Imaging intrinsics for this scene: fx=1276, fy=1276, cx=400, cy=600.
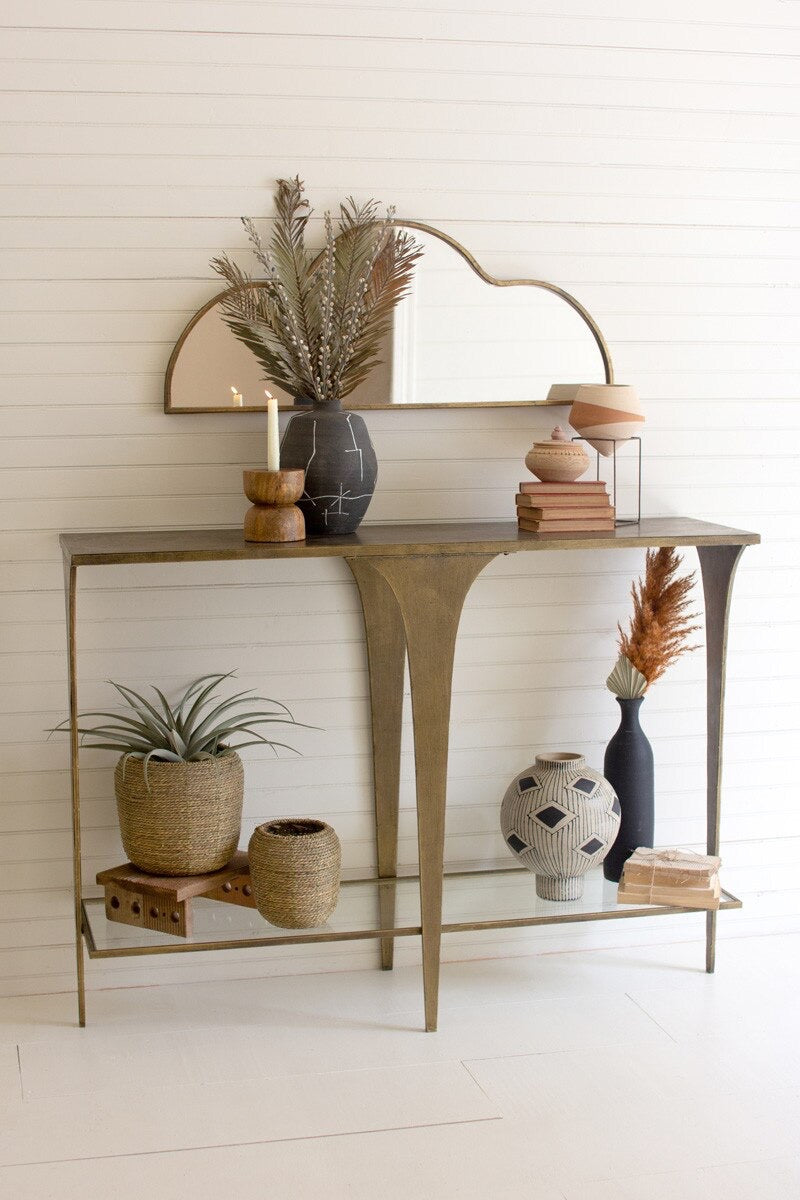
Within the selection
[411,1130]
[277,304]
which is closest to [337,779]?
[411,1130]

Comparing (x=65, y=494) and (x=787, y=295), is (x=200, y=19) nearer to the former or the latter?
(x=65, y=494)

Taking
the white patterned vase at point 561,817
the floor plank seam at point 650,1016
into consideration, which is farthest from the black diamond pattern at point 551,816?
the floor plank seam at point 650,1016

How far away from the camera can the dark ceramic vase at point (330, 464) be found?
2461 mm

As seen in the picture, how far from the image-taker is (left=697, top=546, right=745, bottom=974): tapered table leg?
2736mm

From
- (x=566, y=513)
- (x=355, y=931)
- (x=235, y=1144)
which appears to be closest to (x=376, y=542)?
(x=566, y=513)

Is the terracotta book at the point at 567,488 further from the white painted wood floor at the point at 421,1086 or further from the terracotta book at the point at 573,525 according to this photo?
the white painted wood floor at the point at 421,1086

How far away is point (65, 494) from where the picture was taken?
2629mm

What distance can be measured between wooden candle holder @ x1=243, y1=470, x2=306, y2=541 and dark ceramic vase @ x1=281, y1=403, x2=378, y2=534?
7 cm

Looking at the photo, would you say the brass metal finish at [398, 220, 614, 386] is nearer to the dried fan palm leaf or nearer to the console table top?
the console table top

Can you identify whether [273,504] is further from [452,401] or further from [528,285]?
[528,285]

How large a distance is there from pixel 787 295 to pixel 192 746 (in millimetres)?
1662

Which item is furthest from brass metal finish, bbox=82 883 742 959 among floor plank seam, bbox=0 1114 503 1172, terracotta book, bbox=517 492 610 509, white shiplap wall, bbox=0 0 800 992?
terracotta book, bbox=517 492 610 509

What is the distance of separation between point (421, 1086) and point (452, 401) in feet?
4.52

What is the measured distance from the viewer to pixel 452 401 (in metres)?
2.73
